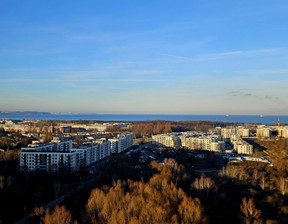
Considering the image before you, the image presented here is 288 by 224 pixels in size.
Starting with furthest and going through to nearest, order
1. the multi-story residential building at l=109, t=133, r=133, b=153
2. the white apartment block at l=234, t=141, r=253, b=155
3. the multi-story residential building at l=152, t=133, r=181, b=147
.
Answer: the multi-story residential building at l=152, t=133, r=181, b=147 → the white apartment block at l=234, t=141, r=253, b=155 → the multi-story residential building at l=109, t=133, r=133, b=153

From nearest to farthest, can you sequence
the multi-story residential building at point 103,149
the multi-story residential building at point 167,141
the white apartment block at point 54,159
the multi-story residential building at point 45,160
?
the white apartment block at point 54,159, the multi-story residential building at point 45,160, the multi-story residential building at point 103,149, the multi-story residential building at point 167,141

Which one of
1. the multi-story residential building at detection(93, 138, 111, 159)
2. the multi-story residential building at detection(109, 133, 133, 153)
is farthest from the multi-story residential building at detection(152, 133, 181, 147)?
the multi-story residential building at detection(93, 138, 111, 159)

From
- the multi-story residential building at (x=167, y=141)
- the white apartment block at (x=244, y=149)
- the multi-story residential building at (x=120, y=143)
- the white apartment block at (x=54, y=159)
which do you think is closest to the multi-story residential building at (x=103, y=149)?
the multi-story residential building at (x=120, y=143)

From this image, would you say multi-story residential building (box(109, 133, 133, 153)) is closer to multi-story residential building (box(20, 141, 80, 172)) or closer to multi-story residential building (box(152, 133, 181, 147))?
multi-story residential building (box(152, 133, 181, 147))

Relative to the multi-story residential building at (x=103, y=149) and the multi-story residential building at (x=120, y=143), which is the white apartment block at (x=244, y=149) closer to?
the multi-story residential building at (x=120, y=143)

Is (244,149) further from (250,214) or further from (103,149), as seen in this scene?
(250,214)

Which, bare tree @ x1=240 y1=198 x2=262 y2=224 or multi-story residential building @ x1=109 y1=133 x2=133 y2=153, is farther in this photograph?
multi-story residential building @ x1=109 y1=133 x2=133 y2=153

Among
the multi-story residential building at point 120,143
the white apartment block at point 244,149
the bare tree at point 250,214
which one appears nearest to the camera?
the bare tree at point 250,214

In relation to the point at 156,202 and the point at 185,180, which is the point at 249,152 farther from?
the point at 156,202

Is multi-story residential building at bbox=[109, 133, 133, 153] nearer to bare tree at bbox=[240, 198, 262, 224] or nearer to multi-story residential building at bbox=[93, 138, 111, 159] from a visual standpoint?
multi-story residential building at bbox=[93, 138, 111, 159]

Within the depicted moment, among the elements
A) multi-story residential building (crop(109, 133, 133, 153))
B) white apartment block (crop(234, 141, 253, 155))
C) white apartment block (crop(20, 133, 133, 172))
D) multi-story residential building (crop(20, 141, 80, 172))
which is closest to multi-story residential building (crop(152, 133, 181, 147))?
multi-story residential building (crop(109, 133, 133, 153))

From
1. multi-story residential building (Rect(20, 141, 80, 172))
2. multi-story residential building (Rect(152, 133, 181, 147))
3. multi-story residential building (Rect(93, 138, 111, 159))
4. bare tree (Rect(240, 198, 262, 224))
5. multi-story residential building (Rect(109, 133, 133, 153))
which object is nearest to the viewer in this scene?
bare tree (Rect(240, 198, 262, 224))
